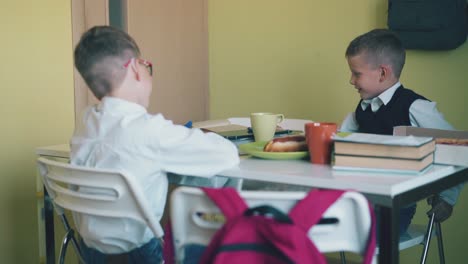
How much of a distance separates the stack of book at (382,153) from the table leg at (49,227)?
976mm

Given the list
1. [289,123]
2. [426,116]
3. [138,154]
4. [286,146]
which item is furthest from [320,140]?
[289,123]

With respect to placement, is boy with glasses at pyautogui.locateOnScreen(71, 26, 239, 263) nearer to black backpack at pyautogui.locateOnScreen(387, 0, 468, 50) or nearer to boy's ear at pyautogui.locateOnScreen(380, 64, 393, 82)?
boy's ear at pyautogui.locateOnScreen(380, 64, 393, 82)

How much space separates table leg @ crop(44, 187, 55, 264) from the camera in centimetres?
204

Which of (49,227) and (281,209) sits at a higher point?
(281,209)

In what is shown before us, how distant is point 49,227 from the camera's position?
2.06 meters

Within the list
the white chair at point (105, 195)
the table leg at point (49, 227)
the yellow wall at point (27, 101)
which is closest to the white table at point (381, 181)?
the white chair at point (105, 195)

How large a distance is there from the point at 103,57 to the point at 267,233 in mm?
810

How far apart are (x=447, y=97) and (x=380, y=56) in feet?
1.72

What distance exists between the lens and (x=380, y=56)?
7.48 feet

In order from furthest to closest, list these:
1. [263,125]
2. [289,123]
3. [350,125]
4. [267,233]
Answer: [289,123]
[350,125]
[263,125]
[267,233]

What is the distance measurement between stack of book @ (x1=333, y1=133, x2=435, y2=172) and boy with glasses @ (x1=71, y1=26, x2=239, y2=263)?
0.26 meters

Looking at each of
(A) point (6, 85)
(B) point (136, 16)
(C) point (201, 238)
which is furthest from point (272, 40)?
(C) point (201, 238)

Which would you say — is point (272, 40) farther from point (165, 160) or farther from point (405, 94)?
point (165, 160)

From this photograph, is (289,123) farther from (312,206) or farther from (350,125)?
(312,206)
